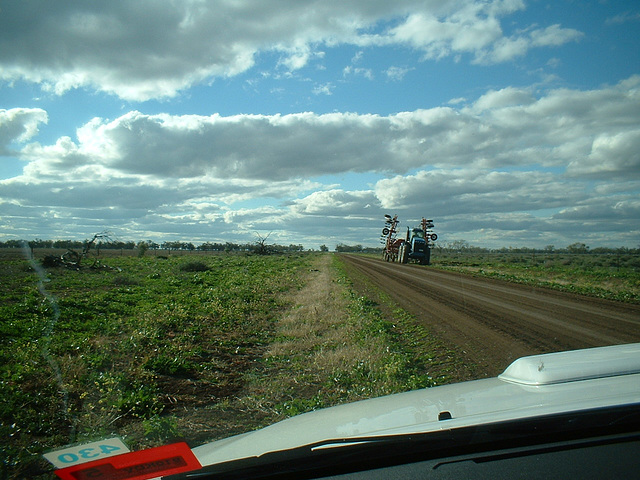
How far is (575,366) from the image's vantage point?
9.85ft

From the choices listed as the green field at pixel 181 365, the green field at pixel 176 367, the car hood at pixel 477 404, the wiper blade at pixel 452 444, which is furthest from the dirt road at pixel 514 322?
the wiper blade at pixel 452 444

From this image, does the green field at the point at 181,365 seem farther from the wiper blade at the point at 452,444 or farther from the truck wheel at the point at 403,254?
the truck wheel at the point at 403,254

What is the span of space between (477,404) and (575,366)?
0.80 m

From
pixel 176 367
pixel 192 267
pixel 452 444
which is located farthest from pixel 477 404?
pixel 192 267

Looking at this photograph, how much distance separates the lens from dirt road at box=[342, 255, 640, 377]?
27.1 feet

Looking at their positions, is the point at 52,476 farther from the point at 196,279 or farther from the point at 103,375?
the point at 196,279

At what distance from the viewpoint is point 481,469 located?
2.03 meters

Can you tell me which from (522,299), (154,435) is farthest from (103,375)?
(522,299)

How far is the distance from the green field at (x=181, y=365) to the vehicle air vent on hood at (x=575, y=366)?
2699mm

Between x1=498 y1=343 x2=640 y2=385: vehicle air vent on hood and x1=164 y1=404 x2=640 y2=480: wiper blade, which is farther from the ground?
x1=498 y1=343 x2=640 y2=385: vehicle air vent on hood

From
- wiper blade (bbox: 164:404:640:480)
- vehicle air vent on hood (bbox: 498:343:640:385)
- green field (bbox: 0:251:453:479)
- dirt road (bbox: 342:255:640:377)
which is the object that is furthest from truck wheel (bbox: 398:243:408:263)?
wiper blade (bbox: 164:404:640:480)

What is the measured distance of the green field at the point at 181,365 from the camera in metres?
4.90

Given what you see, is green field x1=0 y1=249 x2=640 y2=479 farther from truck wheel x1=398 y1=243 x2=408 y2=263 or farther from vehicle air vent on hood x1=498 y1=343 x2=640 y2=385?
truck wheel x1=398 y1=243 x2=408 y2=263

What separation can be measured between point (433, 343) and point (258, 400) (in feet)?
14.4
